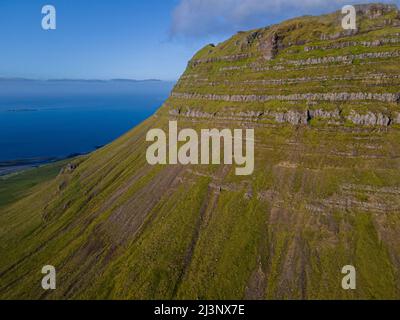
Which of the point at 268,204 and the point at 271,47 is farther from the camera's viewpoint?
the point at 271,47

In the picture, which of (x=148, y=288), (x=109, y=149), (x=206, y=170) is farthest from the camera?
(x=109, y=149)

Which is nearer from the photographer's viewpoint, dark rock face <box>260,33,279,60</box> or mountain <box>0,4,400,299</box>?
mountain <box>0,4,400,299</box>

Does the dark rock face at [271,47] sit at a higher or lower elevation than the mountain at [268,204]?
higher

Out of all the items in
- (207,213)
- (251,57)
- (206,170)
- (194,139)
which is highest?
(251,57)

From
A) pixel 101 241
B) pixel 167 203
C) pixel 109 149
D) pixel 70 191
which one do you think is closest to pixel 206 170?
pixel 167 203

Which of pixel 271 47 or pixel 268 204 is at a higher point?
pixel 271 47

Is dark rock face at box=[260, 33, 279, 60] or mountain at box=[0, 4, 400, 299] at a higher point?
dark rock face at box=[260, 33, 279, 60]

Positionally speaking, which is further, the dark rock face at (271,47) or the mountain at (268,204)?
the dark rock face at (271,47)

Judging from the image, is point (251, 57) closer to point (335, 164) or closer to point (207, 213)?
point (335, 164)
